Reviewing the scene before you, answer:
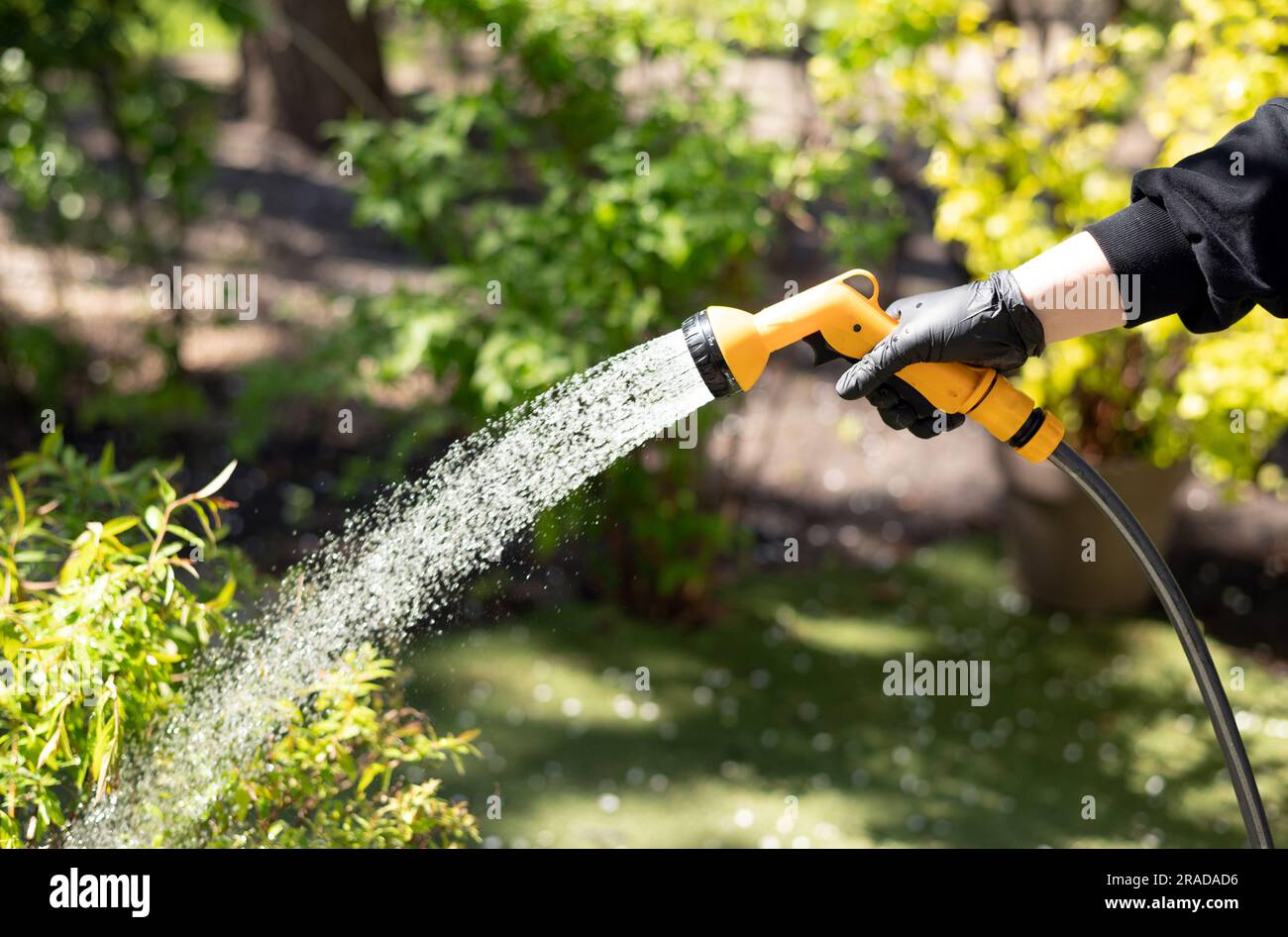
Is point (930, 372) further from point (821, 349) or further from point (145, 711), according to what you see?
point (145, 711)

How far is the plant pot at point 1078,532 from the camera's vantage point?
4.17m

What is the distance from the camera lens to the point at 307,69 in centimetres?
724

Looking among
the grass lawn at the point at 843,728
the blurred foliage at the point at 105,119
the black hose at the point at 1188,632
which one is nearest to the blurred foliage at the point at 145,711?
the grass lawn at the point at 843,728

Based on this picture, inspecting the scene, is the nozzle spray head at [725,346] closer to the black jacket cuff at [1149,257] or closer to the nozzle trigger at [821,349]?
the nozzle trigger at [821,349]

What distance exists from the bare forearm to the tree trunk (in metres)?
5.44

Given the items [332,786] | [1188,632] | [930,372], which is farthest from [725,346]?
[332,786]

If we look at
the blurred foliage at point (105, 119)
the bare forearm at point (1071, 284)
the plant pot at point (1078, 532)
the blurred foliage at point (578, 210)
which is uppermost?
the blurred foliage at point (105, 119)

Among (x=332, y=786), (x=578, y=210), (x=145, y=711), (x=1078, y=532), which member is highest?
(x=578, y=210)

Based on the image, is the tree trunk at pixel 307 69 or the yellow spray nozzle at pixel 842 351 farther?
the tree trunk at pixel 307 69

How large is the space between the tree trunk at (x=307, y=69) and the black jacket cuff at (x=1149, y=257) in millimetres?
5487

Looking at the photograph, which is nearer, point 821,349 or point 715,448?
point 821,349

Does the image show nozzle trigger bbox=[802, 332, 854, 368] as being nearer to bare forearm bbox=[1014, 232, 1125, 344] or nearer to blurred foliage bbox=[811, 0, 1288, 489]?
bare forearm bbox=[1014, 232, 1125, 344]

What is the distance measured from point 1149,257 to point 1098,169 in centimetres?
218

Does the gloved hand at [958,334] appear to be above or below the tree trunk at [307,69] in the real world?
below
